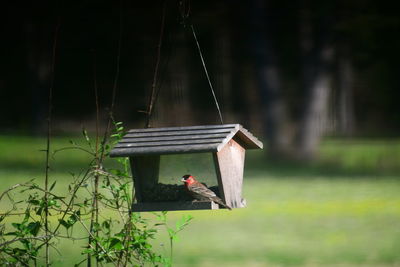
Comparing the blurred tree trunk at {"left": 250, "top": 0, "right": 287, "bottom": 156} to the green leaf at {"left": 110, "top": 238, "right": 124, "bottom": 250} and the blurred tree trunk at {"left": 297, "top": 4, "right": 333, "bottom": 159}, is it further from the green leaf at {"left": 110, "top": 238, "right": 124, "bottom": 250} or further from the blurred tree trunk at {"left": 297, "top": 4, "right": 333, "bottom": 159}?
the green leaf at {"left": 110, "top": 238, "right": 124, "bottom": 250}

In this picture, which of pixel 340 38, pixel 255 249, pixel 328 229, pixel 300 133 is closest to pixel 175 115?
pixel 300 133

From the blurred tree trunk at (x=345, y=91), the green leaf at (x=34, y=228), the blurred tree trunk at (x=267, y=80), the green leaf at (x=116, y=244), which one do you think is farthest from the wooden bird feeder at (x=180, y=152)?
the blurred tree trunk at (x=345, y=91)

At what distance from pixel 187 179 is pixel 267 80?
75.8ft

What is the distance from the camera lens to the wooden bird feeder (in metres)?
4.70

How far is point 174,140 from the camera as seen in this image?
476cm

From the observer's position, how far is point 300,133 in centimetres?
2792

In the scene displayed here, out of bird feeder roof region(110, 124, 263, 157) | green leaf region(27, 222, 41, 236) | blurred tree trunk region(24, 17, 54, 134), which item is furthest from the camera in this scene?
blurred tree trunk region(24, 17, 54, 134)

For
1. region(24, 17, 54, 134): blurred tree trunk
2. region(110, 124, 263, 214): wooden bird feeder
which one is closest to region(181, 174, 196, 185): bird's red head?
region(110, 124, 263, 214): wooden bird feeder

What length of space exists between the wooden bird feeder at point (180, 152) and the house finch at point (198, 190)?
35 mm

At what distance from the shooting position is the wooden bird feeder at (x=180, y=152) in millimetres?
4695

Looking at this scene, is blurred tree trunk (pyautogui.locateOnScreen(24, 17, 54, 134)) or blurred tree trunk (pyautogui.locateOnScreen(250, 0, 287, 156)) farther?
blurred tree trunk (pyautogui.locateOnScreen(24, 17, 54, 134))

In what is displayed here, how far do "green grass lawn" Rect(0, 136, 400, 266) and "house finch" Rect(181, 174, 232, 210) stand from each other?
829 mm

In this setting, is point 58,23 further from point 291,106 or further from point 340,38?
point 291,106

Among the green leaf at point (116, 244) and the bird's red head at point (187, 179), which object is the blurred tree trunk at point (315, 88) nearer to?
the bird's red head at point (187, 179)
